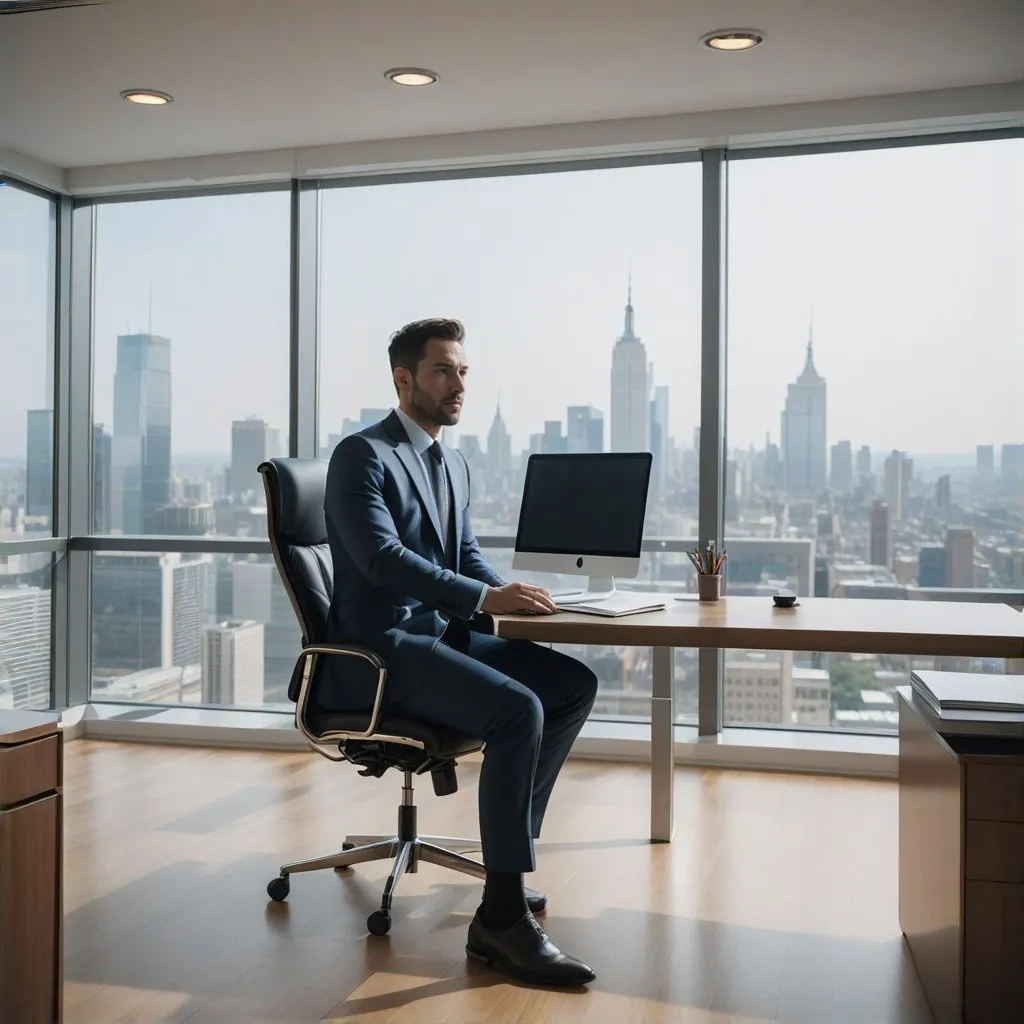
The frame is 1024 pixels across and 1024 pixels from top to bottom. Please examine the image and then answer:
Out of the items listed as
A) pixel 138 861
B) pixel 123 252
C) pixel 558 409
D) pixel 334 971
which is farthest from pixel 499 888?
pixel 123 252

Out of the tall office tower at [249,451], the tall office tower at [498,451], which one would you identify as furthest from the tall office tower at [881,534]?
the tall office tower at [249,451]

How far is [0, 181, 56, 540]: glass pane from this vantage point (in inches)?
211

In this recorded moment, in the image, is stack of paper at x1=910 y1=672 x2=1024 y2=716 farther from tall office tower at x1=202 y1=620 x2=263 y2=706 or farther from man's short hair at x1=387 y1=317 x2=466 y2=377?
tall office tower at x1=202 y1=620 x2=263 y2=706

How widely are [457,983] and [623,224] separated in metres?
3.36

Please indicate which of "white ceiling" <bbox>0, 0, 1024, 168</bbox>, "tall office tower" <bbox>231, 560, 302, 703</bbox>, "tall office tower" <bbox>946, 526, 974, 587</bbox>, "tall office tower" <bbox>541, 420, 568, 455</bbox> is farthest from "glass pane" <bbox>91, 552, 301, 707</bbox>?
"tall office tower" <bbox>946, 526, 974, 587</bbox>

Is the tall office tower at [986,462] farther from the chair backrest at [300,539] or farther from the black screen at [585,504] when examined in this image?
the chair backrest at [300,539]

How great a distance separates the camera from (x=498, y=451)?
517 centimetres

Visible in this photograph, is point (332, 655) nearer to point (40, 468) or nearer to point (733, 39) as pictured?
point (733, 39)

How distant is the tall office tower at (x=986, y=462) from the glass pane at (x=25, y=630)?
417 cm

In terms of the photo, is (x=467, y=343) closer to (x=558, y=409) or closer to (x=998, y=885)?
(x=558, y=409)

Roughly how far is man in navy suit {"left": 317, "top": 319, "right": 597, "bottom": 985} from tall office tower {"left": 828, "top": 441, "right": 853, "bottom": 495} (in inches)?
75.4

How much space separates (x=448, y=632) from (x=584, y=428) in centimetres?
200

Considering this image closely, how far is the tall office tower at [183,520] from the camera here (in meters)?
5.47

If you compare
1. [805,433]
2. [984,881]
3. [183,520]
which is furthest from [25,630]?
[984,881]
